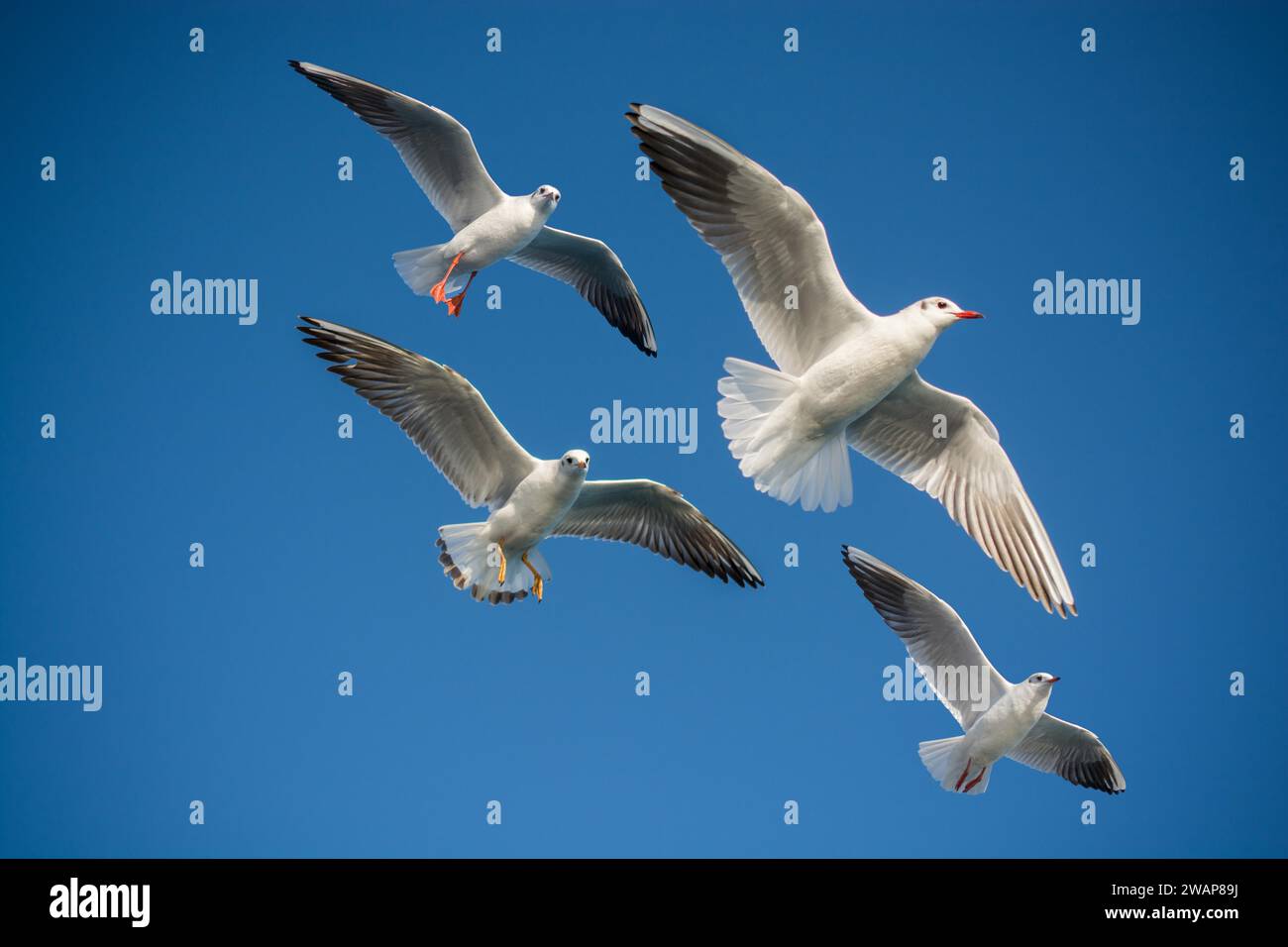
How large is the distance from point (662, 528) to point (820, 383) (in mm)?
1504

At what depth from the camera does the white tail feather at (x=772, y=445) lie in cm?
694

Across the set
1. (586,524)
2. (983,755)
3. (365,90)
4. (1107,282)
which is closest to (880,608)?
(983,755)

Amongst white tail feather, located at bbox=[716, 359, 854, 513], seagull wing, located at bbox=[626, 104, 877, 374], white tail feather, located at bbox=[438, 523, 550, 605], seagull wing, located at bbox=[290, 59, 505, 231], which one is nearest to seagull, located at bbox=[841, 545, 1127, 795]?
white tail feather, located at bbox=[716, 359, 854, 513]

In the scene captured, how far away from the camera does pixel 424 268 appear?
26.2ft

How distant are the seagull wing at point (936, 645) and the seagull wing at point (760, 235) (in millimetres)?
1555

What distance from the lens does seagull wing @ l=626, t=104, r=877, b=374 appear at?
6434mm

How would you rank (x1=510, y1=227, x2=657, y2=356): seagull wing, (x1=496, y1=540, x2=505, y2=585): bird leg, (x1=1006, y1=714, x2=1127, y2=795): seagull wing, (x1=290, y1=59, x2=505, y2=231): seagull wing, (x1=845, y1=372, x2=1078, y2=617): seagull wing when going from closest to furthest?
(x1=845, y1=372, x2=1078, y2=617): seagull wing → (x1=496, y1=540, x2=505, y2=585): bird leg → (x1=290, y1=59, x2=505, y2=231): seagull wing → (x1=1006, y1=714, x2=1127, y2=795): seagull wing → (x1=510, y1=227, x2=657, y2=356): seagull wing

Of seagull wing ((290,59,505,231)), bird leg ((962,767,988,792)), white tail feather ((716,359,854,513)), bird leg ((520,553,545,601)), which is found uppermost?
seagull wing ((290,59,505,231))

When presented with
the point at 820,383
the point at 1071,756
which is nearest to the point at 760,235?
the point at 820,383

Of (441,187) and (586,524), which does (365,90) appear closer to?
(441,187)

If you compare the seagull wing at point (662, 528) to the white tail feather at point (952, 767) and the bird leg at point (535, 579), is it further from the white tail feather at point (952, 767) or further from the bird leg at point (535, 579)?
the white tail feather at point (952, 767)

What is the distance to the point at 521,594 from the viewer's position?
7.83 meters

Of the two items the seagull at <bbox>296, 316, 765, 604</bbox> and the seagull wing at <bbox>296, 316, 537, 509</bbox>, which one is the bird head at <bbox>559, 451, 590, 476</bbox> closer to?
the seagull at <bbox>296, 316, 765, 604</bbox>

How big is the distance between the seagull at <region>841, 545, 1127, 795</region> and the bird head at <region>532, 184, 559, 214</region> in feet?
7.51
